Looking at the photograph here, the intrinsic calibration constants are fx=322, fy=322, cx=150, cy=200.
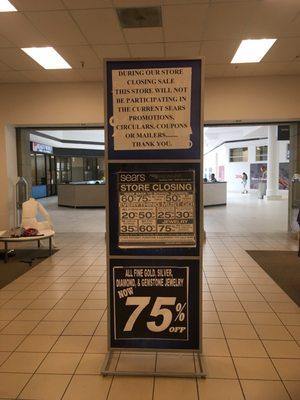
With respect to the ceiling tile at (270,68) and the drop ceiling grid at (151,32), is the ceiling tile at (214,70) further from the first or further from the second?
the ceiling tile at (270,68)

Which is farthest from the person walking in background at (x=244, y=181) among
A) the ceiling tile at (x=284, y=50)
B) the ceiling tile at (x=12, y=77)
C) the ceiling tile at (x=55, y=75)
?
the ceiling tile at (x=12, y=77)

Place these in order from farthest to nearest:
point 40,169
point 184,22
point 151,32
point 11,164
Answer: point 40,169 → point 11,164 → point 151,32 → point 184,22

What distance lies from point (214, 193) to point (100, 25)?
9.75m

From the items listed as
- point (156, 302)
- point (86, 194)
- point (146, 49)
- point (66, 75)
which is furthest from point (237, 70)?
point (86, 194)

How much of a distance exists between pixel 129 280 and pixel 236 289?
2.19 metres

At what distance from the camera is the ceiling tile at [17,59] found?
5234mm

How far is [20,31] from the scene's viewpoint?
457cm

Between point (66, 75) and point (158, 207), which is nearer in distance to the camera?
point (158, 207)

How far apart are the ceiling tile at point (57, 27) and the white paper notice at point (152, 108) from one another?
8.53ft

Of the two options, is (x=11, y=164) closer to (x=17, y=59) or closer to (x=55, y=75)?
(x=55, y=75)

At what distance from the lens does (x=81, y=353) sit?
2.64m

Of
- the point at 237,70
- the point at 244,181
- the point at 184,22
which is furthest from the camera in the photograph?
the point at 244,181

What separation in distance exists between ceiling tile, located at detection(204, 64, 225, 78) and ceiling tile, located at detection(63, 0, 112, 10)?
2.64 metres

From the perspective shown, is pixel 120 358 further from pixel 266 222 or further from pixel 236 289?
pixel 266 222
